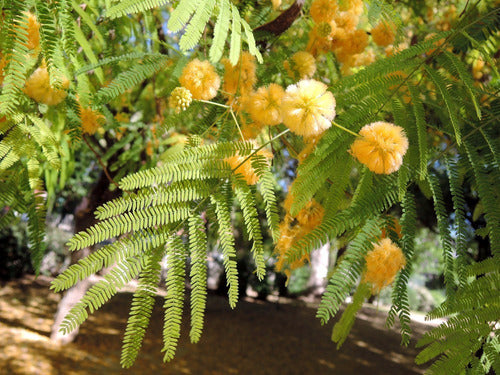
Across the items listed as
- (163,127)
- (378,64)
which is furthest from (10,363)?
(378,64)

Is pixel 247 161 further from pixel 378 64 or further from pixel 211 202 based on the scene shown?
pixel 378 64

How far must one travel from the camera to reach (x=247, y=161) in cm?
128

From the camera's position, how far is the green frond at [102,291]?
104cm

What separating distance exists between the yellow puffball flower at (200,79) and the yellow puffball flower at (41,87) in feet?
1.46

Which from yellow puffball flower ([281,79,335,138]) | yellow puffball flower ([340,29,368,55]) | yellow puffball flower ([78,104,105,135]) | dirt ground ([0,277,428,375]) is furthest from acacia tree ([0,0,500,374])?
dirt ground ([0,277,428,375])

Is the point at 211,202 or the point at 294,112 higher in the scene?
the point at 294,112

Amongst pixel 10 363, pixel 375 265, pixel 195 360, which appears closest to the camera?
pixel 375 265

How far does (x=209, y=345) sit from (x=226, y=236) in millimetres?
6830

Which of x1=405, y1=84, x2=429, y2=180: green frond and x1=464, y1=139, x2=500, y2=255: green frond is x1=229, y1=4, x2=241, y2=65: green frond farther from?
x1=464, y1=139, x2=500, y2=255: green frond

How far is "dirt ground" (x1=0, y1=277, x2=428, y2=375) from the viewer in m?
5.96

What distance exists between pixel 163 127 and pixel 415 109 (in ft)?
3.05

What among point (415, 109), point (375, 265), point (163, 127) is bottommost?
point (375, 265)

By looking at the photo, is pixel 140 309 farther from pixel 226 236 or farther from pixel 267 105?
pixel 267 105

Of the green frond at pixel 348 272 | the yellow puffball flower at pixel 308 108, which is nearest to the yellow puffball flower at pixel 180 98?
the yellow puffball flower at pixel 308 108
